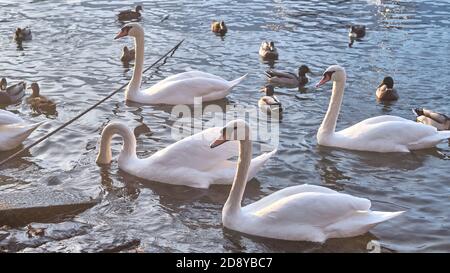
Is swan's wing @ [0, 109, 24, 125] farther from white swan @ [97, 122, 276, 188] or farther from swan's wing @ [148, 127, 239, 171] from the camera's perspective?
swan's wing @ [148, 127, 239, 171]

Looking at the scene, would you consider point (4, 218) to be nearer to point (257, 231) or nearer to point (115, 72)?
point (257, 231)

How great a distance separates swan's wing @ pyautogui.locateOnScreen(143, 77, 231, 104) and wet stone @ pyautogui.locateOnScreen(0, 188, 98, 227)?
4.95 metres

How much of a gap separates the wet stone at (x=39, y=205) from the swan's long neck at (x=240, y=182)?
6.40 ft

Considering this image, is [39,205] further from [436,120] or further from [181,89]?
[436,120]

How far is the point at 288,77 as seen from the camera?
52.0 ft

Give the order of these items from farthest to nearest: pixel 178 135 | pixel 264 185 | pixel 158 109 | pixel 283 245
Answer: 1. pixel 158 109
2. pixel 178 135
3. pixel 264 185
4. pixel 283 245

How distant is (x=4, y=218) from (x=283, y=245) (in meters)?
3.33

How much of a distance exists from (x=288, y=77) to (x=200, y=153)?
5.68 m

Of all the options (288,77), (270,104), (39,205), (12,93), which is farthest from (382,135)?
(12,93)

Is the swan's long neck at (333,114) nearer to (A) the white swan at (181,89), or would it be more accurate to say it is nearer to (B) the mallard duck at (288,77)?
(A) the white swan at (181,89)

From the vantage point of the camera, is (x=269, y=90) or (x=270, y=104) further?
(x=269, y=90)

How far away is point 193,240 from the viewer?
8969 millimetres

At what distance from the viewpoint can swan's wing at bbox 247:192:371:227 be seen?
866cm

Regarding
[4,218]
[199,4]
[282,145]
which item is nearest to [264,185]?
[282,145]
